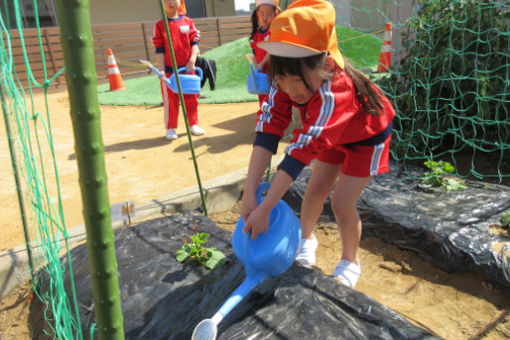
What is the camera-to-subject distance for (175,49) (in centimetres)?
413

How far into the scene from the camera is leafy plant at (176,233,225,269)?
68.2 inches

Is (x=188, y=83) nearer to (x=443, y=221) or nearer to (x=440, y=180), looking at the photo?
(x=440, y=180)

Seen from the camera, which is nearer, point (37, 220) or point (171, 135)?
point (37, 220)

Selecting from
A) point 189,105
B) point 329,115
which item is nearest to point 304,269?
point 329,115

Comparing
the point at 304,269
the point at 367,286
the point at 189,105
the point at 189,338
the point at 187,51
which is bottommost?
the point at 367,286

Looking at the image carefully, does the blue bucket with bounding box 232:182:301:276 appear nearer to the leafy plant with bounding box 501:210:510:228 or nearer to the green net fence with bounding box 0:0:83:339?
the green net fence with bounding box 0:0:83:339

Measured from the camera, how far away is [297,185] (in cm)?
271

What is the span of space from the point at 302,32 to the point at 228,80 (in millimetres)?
6849

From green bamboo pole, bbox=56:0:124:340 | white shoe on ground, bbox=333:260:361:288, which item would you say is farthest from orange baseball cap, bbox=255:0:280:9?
green bamboo pole, bbox=56:0:124:340

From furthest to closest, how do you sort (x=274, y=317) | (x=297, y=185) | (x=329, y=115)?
1. (x=297, y=185)
2. (x=274, y=317)
3. (x=329, y=115)

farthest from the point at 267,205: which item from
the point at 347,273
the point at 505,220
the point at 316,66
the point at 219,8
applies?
the point at 219,8

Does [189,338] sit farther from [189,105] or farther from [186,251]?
[189,105]

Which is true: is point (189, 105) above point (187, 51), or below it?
below

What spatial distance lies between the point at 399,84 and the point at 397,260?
1905 millimetres
